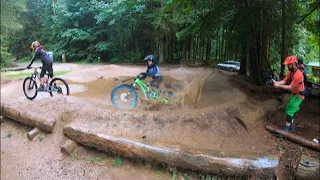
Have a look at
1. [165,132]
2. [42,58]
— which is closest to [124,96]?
[165,132]

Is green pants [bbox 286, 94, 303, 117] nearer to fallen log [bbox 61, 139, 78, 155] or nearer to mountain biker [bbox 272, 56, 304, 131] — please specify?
mountain biker [bbox 272, 56, 304, 131]

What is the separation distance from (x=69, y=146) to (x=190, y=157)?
82.7 inches

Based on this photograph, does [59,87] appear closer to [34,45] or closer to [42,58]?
[42,58]

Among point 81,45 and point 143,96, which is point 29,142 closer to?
point 81,45

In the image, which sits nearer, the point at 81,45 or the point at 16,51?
the point at 16,51

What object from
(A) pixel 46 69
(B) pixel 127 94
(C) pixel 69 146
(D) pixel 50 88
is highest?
(A) pixel 46 69

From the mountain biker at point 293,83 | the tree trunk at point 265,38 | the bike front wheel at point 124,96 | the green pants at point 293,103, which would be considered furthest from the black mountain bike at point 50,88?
the tree trunk at point 265,38

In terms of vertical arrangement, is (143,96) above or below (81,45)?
below

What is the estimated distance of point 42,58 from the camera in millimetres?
3414

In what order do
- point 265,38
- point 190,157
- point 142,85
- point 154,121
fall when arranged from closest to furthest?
point 190,157, point 154,121, point 142,85, point 265,38

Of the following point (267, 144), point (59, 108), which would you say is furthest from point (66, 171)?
point (267, 144)

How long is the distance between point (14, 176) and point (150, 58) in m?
3.10

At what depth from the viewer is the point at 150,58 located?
4.97 metres

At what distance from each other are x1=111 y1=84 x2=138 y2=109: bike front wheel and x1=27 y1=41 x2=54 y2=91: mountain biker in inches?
50.9
